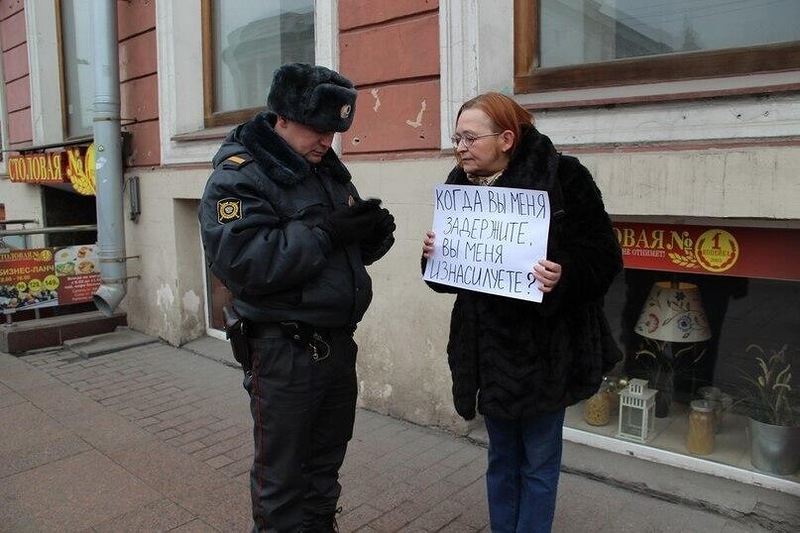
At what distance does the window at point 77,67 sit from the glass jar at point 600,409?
713cm

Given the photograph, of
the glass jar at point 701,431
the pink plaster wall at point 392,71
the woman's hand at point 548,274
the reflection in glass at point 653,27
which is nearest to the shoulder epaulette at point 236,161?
the woman's hand at point 548,274

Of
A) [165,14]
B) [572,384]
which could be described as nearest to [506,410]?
[572,384]

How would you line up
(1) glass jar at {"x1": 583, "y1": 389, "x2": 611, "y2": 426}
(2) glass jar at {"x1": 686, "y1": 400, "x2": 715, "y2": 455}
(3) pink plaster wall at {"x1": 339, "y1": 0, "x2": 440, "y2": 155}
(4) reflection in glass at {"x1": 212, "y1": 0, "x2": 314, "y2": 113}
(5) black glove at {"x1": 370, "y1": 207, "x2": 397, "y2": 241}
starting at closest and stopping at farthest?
(5) black glove at {"x1": 370, "y1": 207, "x2": 397, "y2": 241} < (2) glass jar at {"x1": 686, "y1": 400, "x2": 715, "y2": 455} < (1) glass jar at {"x1": 583, "y1": 389, "x2": 611, "y2": 426} < (3) pink plaster wall at {"x1": 339, "y1": 0, "x2": 440, "y2": 155} < (4) reflection in glass at {"x1": 212, "y1": 0, "x2": 314, "y2": 113}

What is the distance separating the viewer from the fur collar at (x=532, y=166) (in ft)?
7.30

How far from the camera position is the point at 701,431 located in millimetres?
3463

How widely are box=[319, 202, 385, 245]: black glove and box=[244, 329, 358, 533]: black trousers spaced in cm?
37

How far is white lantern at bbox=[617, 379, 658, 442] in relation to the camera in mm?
3645

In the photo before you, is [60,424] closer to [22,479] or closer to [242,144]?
[22,479]

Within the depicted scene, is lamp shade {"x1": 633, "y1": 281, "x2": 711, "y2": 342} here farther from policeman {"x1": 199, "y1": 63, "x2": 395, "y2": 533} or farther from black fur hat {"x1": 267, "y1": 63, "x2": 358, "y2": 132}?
black fur hat {"x1": 267, "y1": 63, "x2": 358, "y2": 132}

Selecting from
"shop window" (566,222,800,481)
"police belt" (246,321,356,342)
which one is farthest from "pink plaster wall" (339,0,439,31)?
"police belt" (246,321,356,342)

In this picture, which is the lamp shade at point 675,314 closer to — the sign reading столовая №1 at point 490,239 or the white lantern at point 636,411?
the white lantern at point 636,411

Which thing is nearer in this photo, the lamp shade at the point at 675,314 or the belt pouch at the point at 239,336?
the belt pouch at the point at 239,336

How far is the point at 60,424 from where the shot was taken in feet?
14.6

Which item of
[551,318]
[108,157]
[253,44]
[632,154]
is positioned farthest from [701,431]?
[108,157]
